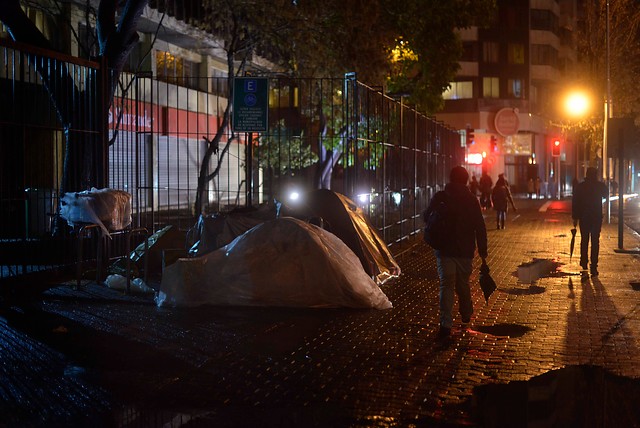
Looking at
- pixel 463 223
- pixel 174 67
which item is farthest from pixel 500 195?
pixel 463 223

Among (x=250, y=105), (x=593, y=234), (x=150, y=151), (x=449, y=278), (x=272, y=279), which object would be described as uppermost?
(x=250, y=105)

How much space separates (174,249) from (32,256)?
2019 millimetres

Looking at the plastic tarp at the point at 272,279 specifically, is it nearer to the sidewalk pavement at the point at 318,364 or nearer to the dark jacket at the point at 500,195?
the sidewalk pavement at the point at 318,364

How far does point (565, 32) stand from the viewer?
3145 inches

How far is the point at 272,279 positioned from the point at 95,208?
9.81ft

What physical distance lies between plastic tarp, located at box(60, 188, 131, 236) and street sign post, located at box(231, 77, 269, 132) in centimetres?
242

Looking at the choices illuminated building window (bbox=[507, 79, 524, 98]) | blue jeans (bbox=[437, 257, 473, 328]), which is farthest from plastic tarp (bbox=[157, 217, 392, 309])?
illuminated building window (bbox=[507, 79, 524, 98])

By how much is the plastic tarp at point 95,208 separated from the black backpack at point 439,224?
504 centimetres

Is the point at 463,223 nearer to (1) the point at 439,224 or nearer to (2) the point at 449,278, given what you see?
(1) the point at 439,224

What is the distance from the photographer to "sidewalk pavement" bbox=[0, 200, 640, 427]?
252 inches

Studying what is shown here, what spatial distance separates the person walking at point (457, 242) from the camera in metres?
9.41

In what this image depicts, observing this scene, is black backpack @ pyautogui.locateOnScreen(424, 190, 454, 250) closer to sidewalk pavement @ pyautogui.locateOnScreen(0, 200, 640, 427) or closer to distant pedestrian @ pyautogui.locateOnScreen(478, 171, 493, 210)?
sidewalk pavement @ pyautogui.locateOnScreen(0, 200, 640, 427)

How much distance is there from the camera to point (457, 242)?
9391 millimetres

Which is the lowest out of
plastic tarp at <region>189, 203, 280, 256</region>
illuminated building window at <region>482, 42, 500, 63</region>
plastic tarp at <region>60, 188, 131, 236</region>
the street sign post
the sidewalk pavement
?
the sidewalk pavement
